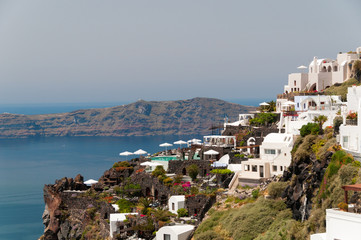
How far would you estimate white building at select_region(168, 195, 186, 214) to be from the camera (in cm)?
4356

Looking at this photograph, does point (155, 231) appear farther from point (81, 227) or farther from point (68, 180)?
point (68, 180)

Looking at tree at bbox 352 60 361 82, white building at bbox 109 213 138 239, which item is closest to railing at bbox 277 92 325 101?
Result: tree at bbox 352 60 361 82

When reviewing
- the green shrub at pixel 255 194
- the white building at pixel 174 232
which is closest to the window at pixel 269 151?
the green shrub at pixel 255 194

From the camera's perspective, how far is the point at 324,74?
62219 millimetres

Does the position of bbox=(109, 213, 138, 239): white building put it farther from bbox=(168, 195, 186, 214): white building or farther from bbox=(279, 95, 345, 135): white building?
bbox=(279, 95, 345, 135): white building

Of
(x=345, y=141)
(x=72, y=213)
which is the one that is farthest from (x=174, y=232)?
(x=72, y=213)

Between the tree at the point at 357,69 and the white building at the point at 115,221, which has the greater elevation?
the tree at the point at 357,69

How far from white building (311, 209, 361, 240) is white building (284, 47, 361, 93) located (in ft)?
132

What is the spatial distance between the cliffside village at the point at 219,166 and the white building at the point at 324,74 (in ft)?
0.30

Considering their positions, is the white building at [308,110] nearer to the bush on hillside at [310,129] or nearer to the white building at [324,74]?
the bush on hillside at [310,129]

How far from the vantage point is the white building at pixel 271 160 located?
41.9 m

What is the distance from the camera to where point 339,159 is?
28172mm

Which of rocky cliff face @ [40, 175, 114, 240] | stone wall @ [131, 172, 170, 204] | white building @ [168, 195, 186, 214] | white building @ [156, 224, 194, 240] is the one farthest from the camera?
rocky cliff face @ [40, 175, 114, 240]

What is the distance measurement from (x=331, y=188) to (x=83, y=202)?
32.0 meters
